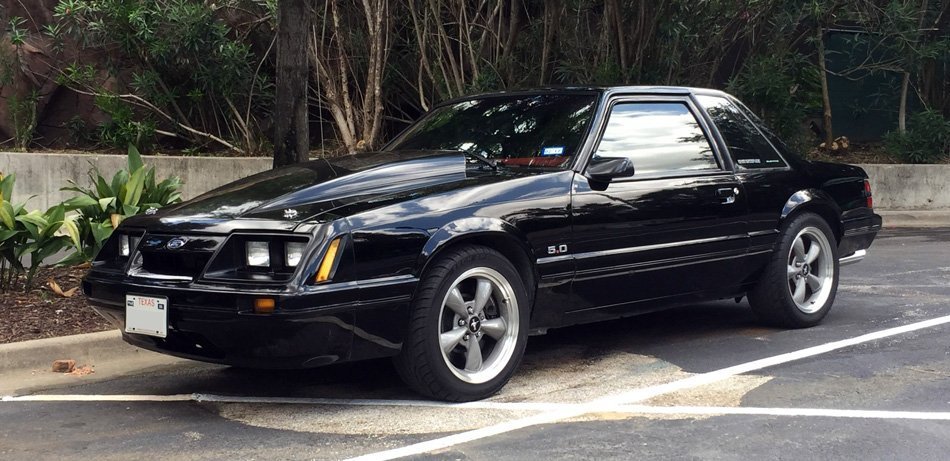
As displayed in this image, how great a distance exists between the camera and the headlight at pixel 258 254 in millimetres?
4238

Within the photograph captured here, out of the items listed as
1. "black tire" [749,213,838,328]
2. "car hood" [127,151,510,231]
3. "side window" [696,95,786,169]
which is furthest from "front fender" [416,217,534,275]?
"black tire" [749,213,838,328]

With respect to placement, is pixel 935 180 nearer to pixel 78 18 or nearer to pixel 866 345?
pixel 866 345

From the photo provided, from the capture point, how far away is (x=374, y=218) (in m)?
4.34

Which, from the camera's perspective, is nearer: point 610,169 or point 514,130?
point 610,169

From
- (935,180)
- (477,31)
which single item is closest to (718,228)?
(477,31)

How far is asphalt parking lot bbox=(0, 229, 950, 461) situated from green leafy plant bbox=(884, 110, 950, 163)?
8.17 metres

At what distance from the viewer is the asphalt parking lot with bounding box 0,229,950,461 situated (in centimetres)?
402

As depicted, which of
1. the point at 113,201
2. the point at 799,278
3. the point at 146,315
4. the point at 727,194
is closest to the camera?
the point at 146,315

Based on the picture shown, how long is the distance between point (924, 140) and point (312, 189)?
11.4 m

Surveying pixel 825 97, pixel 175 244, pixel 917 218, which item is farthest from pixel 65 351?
pixel 825 97

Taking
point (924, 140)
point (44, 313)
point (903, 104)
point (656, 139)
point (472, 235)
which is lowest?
point (44, 313)

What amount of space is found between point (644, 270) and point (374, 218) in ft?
5.43

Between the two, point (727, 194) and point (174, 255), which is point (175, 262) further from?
point (727, 194)

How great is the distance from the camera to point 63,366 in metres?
5.46
